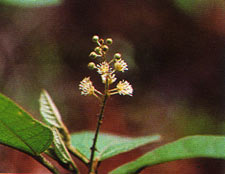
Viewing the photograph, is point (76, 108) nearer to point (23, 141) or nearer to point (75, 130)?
point (75, 130)

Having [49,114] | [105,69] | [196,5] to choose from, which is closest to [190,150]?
[105,69]

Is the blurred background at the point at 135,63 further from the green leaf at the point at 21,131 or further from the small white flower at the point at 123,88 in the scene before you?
the green leaf at the point at 21,131

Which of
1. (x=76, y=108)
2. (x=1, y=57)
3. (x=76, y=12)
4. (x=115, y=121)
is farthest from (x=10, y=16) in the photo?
(x=115, y=121)

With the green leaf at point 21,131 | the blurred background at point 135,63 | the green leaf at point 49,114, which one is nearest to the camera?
the green leaf at point 21,131

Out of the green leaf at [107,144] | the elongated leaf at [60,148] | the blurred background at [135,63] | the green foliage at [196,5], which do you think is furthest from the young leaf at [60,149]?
the green foliage at [196,5]

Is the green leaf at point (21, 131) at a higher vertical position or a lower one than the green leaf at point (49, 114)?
lower

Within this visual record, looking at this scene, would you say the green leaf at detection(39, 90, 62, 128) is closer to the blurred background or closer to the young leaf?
the young leaf

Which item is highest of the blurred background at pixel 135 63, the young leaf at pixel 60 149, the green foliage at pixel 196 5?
the green foliage at pixel 196 5
